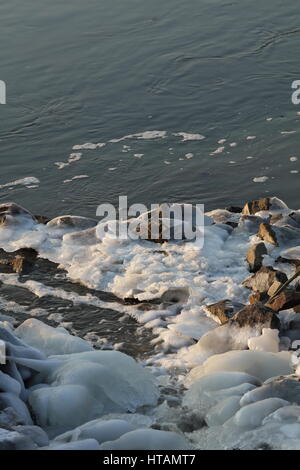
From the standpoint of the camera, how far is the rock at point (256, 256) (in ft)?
19.2

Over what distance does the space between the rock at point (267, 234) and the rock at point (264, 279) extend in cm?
56

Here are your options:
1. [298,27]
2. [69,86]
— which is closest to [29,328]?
[69,86]

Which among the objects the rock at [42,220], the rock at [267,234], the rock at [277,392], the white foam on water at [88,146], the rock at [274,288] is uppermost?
the white foam on water at [88,146]

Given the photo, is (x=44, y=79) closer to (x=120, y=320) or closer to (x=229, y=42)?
(x=229, y=42)

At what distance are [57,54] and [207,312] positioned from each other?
6782mm

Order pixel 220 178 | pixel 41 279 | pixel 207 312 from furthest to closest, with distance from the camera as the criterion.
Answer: pixel 220 178 < pixel 41 279 < pixel 207 312

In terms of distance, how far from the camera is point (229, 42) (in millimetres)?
11148

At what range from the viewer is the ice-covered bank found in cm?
400

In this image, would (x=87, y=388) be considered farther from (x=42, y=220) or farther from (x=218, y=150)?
(x=218, y=150)

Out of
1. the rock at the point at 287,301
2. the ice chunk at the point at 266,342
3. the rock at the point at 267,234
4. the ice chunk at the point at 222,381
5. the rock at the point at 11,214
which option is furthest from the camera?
the rock at the point at 11,214

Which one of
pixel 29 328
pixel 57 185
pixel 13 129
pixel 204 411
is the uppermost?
pixel 13 129

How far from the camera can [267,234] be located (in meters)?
6.16

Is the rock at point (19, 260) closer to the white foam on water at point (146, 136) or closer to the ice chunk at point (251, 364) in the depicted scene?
the ice chunk at point (251, 364)

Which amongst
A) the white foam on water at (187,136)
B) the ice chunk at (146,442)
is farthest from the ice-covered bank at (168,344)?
the white foam on water at (187,136)
